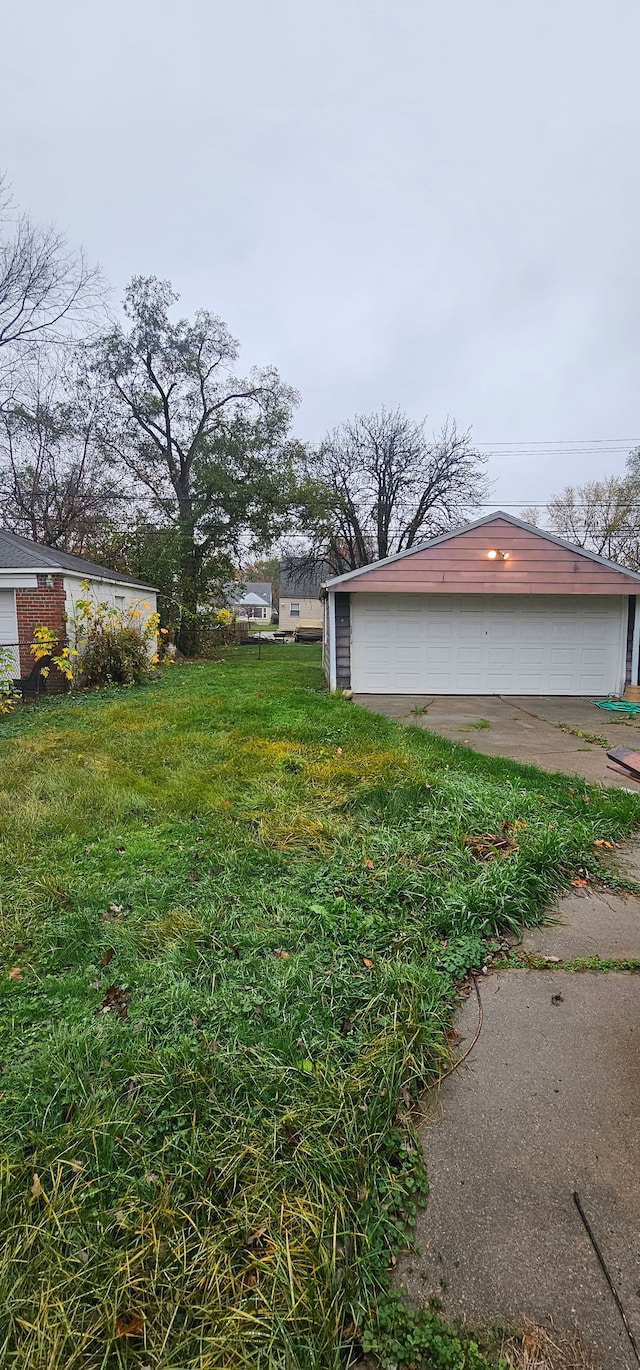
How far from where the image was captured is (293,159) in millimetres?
10938

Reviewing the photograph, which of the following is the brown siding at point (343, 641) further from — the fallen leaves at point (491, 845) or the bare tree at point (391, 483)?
the bare tree at point (391, 483)

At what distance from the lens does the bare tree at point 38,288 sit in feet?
41.7

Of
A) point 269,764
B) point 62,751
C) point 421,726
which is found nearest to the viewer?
point 269,764

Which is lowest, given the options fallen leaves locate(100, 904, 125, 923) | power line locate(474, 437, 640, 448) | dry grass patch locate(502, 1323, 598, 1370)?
dry grass patch locate(502, 1323, 598, 1370)

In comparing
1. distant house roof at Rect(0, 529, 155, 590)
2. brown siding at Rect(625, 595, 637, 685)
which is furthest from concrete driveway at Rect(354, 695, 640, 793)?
distant house roof at Rect(0, 529, 155, 590)

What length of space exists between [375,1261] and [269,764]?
4.13 m

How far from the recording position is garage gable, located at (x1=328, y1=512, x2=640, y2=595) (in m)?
9.74

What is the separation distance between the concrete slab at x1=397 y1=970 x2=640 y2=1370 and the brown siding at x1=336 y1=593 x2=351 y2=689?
821cm

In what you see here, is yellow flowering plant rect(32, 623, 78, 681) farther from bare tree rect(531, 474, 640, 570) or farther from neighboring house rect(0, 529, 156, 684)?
bare tree rect(531, 474, 640, 570)

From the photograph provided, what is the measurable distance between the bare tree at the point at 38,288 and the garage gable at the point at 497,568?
10712mm

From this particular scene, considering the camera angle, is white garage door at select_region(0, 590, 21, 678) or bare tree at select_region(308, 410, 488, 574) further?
bare tree at select_region(308, 410, 488, 574)

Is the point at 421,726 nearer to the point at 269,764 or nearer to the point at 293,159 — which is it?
the point at 269,764

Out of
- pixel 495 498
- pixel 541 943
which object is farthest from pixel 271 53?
pixel 495 498

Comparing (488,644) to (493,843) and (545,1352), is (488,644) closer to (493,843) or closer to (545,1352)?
(493,843)
